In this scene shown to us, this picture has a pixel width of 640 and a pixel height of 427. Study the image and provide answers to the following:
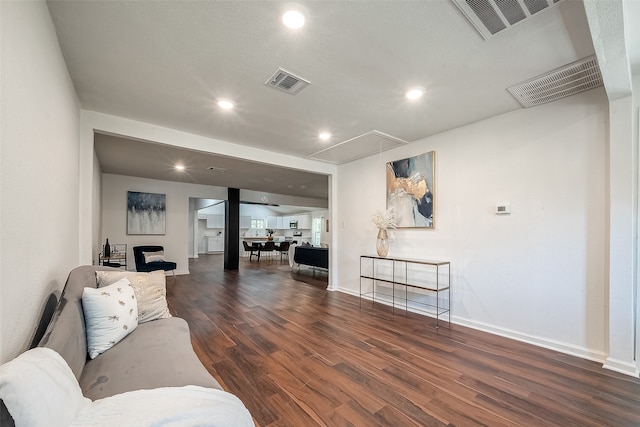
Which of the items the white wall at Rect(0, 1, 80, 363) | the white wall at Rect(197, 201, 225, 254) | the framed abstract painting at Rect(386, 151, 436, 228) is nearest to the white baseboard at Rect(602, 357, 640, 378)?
the framed abstract painting at Rect(386, 151, 436, 228)

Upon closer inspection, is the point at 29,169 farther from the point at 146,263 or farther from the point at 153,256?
the point at 153,256

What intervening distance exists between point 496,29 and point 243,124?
2.58 m

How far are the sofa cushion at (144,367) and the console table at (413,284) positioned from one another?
2515 mm

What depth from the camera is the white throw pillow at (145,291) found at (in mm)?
2031

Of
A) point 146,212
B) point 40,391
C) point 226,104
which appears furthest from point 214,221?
point 40,391

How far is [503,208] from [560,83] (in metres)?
1.25

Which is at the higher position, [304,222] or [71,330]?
[304,222]

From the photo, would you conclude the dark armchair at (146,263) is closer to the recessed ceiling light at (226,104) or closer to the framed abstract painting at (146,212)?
the framed abstract painting at (146,212)

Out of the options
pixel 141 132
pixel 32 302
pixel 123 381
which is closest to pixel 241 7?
pixel 32 302

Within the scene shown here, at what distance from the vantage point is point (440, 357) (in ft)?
7.91

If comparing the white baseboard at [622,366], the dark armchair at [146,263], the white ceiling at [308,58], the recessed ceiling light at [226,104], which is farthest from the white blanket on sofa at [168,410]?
the dark armchair at [146,263]

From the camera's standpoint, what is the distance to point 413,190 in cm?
384

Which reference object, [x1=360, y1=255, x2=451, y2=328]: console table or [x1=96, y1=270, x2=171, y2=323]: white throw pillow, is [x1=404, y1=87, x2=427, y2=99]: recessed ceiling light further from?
[x1=96, y1=270, x2=171, y2=323]: white throw pillow

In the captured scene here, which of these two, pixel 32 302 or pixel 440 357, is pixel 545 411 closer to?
pixel 440 357
